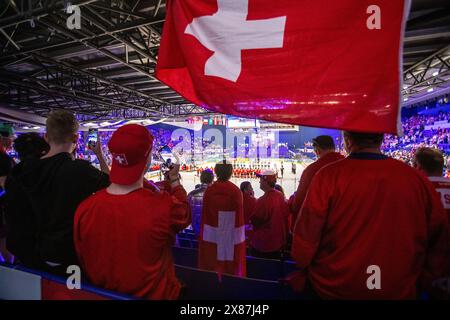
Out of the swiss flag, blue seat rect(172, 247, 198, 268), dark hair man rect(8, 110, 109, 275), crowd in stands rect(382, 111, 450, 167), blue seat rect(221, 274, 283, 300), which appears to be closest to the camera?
the swiss flag

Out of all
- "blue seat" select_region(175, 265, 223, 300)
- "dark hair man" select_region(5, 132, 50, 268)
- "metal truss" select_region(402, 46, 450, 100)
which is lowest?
"blue seat" select_region(175, 265, 223, 300)

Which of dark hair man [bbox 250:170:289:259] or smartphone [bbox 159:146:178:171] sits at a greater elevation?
smartphone [bbox 159:146:178:171]

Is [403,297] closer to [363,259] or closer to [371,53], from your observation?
[363,259]

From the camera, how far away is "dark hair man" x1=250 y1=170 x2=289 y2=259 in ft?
9.58

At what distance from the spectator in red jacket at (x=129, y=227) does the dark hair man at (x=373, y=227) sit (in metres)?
0.66

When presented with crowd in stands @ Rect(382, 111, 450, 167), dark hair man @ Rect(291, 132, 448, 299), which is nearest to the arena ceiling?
dark hair man @ Rect(291, 132, 448, 299)

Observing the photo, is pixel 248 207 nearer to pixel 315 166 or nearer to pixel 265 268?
pixel 265 268

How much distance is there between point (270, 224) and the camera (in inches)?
115

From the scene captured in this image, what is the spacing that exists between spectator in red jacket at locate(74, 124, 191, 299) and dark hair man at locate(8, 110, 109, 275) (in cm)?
19

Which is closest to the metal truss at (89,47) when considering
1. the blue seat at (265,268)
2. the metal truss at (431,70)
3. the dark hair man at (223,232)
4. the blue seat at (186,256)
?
the dark hair man at (223,232)

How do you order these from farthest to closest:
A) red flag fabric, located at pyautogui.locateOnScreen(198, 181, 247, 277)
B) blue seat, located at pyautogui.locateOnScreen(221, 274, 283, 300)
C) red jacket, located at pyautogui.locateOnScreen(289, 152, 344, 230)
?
red flag fabric, located at pyautogui.locateOnScreen(198, 181, 247, 277), red jacket, located at pyautogui.locateOnScreen(289, 152, 344, 230), blue seat, located at pyautogui.locateOnScreen(221, 274, 283, 300)

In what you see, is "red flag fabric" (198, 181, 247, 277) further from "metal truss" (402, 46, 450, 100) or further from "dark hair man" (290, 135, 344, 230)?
"metal truss" (402, 46, 450, 100)
